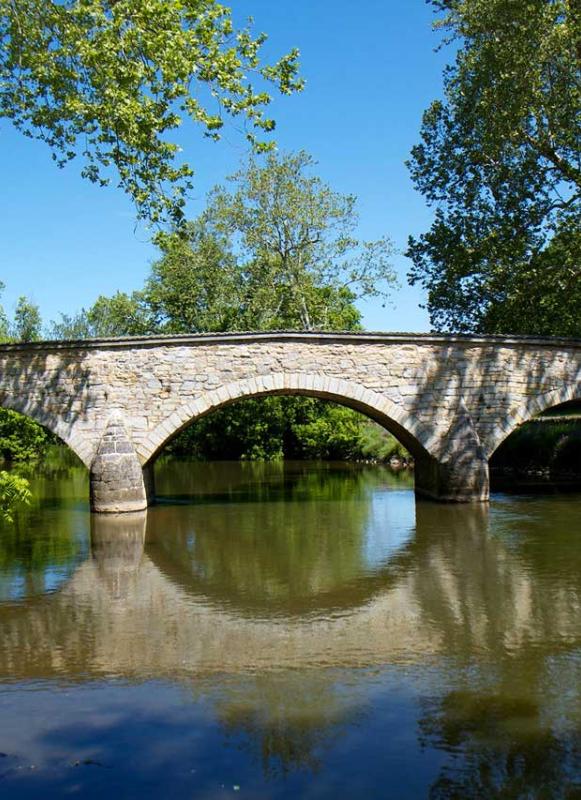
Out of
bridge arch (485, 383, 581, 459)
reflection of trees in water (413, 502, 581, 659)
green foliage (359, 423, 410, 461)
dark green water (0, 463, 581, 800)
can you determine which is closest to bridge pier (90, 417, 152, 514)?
dark green water (0, 463, 581, 800)

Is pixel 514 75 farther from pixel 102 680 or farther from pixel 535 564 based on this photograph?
pixel 102 680

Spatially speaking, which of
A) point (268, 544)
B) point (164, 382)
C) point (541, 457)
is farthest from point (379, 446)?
point (268, 544)

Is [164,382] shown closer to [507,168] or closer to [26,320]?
[507,168]

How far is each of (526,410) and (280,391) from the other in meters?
4.70

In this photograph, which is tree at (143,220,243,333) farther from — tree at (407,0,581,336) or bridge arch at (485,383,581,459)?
bridge arch at (485,383,581,459)

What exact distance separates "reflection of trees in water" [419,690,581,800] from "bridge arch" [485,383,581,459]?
10.6m

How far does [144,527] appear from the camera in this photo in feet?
44.2

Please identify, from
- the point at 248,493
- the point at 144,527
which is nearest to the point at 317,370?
the point at 144,527

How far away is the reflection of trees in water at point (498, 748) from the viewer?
3902 mm

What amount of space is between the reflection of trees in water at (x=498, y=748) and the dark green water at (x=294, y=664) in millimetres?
14

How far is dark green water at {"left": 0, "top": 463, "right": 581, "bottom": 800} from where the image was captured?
416cm

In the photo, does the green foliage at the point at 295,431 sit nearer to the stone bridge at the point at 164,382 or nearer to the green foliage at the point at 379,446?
the green foliage at the point at 379,446

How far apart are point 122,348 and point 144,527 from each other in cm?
333

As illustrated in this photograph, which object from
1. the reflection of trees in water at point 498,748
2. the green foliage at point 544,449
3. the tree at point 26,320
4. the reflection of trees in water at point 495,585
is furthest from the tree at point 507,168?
the tree at point 26,320
